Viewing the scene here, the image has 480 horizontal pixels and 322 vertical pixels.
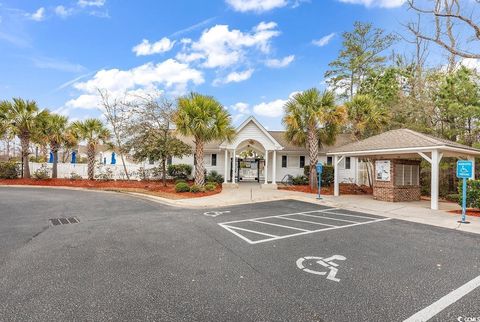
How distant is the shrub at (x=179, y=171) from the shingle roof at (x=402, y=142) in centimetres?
1202

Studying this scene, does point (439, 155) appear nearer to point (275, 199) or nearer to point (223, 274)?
point (275, 199)

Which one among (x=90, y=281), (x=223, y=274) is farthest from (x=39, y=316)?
(x=223, y=274)

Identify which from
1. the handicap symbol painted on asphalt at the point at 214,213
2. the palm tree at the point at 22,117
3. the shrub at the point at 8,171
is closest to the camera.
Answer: the handicap symbol painted on asphalt at the point at 214,213

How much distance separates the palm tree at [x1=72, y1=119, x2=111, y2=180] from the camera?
63.0 ft

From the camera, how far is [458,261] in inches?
194

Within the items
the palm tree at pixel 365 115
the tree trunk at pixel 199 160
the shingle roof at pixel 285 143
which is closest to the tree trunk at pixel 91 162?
the shingle roof at pixel 285 143

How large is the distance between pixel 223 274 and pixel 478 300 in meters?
3.67

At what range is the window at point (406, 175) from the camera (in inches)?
540

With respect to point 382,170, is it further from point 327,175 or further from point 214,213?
point 214,213

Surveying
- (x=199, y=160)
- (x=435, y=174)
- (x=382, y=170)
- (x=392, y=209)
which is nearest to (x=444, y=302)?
(x=392, y=209)

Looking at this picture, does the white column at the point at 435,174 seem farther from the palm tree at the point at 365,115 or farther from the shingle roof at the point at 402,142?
the palm tree at the point at 365,115

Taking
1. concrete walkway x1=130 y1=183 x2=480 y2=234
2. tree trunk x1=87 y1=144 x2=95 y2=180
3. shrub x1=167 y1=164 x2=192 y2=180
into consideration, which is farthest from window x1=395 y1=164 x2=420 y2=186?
tree trunk x1=87 y1=144 x2=95 y2=180

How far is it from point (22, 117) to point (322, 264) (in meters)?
23.9

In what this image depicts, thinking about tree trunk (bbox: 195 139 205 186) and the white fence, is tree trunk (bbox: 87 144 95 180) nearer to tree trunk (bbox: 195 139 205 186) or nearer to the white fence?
the white fence
